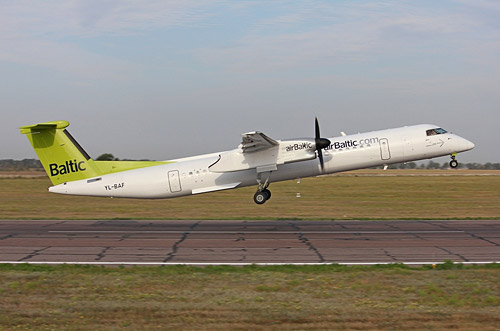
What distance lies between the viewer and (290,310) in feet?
45.0

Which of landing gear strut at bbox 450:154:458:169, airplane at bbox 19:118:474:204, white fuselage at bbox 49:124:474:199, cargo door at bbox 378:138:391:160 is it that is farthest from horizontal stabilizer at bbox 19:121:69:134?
landing gear strut at bbox 450:154:458:169

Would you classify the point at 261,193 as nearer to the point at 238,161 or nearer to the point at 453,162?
the point at 238,161

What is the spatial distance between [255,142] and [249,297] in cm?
1463

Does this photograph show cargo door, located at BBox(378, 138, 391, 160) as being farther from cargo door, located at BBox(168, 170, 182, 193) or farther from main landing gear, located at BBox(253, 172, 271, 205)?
cargo door, located at BBox(168, 170, 182, 193)

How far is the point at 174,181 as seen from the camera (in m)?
30.8

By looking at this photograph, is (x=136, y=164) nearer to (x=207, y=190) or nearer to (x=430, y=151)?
(x=207, y=190)

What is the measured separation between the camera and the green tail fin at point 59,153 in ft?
98.2

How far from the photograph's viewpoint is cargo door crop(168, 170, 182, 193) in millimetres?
30844

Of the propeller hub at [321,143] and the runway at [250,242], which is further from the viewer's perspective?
the propeller hub at [321,143]

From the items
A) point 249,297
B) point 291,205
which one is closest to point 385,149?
point 249,297

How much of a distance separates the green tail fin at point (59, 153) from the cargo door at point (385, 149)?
16348 millimetres

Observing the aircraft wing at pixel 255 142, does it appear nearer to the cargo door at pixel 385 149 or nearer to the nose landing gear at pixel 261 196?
the nose landing gear at pixel 261 196

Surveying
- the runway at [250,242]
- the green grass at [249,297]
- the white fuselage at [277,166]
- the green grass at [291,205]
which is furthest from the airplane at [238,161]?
the green grass at [249,297]

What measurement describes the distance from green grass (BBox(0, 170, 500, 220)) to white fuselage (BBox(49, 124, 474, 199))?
7971 mm
